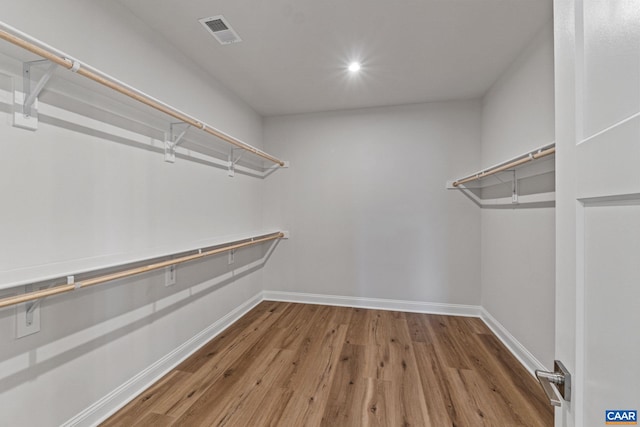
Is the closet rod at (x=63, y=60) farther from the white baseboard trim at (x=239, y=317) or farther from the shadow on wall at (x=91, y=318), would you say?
the white baseboard trim at (x=239, y=317)

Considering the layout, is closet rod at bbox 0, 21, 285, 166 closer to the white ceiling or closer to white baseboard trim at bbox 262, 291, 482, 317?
the white ceiling

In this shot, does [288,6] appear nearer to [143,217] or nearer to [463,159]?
[143,217]

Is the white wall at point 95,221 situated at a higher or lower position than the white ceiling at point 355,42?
lower

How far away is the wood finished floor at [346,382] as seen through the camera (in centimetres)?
153

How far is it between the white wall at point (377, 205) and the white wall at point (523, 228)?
0.28 m

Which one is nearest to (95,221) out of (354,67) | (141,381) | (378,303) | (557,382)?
(141,381)

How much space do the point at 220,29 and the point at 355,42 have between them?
2.96 feet

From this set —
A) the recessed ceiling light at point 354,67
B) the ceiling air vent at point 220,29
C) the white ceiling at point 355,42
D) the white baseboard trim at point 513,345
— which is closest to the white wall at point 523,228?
the white baseboard trim at point 513,345

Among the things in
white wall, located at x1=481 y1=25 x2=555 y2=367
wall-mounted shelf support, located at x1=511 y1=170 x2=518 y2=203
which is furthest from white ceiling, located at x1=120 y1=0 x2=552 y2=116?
wall-mounted shelf support, located at x1=511 y1=170 x2=518 y2=203

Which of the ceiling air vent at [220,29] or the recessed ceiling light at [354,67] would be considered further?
the recessed ceiling light at [354,67]

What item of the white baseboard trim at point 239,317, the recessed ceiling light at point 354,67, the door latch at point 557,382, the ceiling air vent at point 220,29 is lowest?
the white baseboard trim at point 239,317

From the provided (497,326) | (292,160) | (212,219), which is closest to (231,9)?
(212,219)

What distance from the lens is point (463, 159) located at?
9.65 feet

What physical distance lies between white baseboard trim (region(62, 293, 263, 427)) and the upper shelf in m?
2.60
